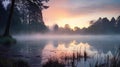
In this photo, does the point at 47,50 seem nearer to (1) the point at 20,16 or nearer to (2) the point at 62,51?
(2) the point at 62,51

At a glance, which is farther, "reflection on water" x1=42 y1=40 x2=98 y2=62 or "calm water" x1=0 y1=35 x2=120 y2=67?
"reflection on water" x1=42 y1=40 x2=98 y2=62

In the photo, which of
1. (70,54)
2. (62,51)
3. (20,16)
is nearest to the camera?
(70,54)

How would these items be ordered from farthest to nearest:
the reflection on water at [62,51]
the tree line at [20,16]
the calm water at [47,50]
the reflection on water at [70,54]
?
the tree line at [20,16] → the reflection on water at [62,51] → the calm water at [47,50] → the reflection on water at [70,54]

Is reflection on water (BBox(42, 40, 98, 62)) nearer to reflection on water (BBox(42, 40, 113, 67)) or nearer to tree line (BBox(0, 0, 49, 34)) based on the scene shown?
reflection on water (BBox(42, 40, 113, 67))

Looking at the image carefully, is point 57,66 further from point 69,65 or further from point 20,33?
point 20,33

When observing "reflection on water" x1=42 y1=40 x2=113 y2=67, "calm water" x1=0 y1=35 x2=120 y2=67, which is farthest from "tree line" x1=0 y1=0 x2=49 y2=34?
"reflection on water" x1=42 y1=40 x2=113 y2=67

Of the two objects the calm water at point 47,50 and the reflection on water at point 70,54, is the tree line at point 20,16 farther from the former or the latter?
the reflection on water at point 70,54

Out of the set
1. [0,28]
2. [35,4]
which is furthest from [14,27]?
[35,4]

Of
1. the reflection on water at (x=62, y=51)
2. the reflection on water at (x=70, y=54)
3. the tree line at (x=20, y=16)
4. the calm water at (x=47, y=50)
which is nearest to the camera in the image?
the reflection on water at (x=70, y=54)

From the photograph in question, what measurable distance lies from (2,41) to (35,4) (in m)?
9.03

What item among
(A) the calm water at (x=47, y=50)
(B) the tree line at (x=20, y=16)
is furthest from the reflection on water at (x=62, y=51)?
(B) the tree line at (x=20, y=16)

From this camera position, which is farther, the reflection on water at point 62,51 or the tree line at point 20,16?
the tree line at point 20,16

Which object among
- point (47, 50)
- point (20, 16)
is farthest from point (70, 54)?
point (20, 16)

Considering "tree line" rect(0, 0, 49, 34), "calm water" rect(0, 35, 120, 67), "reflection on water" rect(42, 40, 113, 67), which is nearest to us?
"reflection on water" rect(42, 40, 113, 67)
